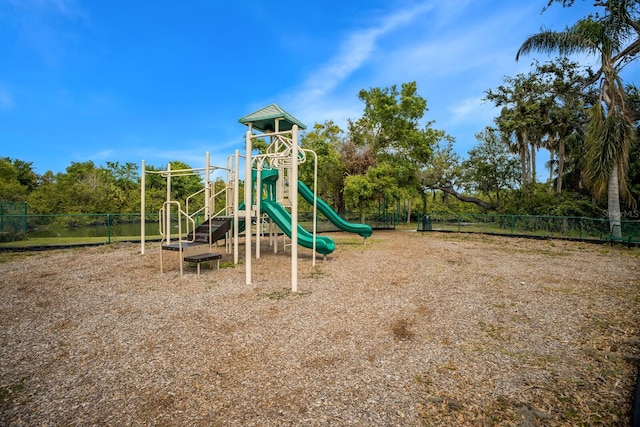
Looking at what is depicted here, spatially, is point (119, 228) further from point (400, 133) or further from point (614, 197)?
point (614, 197)

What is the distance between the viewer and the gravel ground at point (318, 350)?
2.55 meters

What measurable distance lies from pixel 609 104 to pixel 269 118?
16.8 metres

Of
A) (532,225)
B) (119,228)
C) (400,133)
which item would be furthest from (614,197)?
(119,228)

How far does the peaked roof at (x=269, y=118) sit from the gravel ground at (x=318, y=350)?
15.6ft

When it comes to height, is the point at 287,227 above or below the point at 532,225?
above

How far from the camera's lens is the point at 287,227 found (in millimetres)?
8781

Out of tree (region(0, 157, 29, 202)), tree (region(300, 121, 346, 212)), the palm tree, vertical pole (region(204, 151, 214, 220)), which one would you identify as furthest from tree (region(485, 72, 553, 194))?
tree (region(0, 157, 29, 202))

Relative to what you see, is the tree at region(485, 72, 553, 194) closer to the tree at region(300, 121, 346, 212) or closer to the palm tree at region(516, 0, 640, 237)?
the palm tree at region(516, 0, 640, 237)

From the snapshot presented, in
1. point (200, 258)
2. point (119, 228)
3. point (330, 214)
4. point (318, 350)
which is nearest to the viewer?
point (318, 350)

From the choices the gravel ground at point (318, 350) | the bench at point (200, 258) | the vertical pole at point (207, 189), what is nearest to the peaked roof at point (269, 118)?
the vertical pole at point (207, 189)

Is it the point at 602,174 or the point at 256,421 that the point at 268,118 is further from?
the point at 602,174

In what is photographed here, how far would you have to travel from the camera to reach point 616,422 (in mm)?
2422

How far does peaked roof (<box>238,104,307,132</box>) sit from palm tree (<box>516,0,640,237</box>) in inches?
565

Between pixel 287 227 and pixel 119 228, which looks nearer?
pixel 287 227
